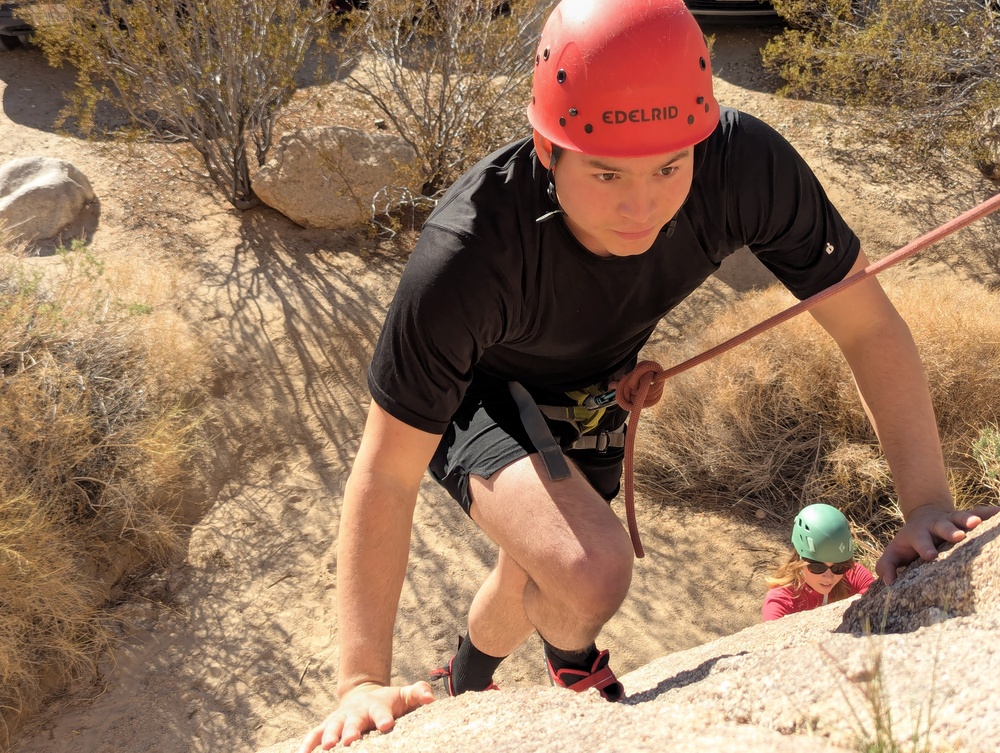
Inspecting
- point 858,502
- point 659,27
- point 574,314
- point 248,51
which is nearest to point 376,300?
point 248,51

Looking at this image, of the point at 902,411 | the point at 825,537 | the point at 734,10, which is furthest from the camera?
the point at 734,10

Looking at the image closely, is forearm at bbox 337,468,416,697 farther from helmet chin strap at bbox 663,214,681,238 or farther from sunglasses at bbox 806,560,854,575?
sunglasses at bbox 806,560,854,575

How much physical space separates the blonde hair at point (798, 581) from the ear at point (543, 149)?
201 cm

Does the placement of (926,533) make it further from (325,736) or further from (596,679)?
(325,736)

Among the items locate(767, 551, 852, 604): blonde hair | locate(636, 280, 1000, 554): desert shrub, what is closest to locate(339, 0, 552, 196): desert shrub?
locate(636, 280, 1000, 554): desert shrub

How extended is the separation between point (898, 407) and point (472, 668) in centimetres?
142

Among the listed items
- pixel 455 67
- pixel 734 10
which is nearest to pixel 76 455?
pixel 455 67

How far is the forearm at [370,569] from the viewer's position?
178cm

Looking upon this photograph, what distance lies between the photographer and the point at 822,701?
1.41 meters

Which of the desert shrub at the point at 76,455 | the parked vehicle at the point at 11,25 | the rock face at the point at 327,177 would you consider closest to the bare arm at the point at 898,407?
the desert shrub at the point at 76,455

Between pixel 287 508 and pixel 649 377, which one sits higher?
pixel 649 377

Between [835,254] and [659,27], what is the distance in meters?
0.74

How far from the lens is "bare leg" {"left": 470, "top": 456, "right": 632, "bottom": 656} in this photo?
190 cm

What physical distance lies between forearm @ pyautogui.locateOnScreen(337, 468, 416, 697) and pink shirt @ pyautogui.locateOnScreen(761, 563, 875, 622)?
185 cm
